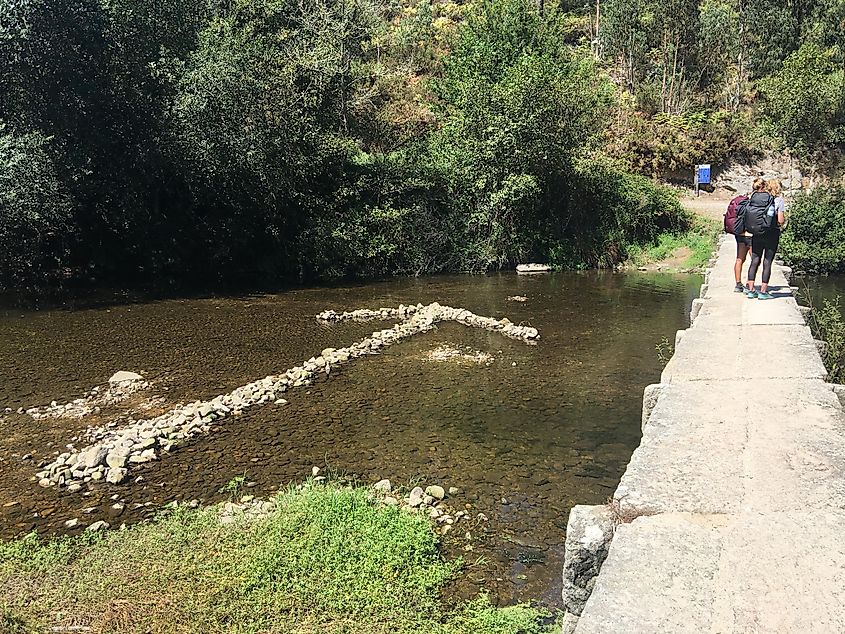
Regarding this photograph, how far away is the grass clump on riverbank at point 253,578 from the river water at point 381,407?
0.49 m

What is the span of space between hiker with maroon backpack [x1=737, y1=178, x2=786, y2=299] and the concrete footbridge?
13.8 feet

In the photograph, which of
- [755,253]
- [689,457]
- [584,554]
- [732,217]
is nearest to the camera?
[584,554]

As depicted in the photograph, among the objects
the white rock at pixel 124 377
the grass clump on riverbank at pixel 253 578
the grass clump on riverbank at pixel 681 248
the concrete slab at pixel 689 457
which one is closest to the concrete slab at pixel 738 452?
the concrete slab at pixel 689 457

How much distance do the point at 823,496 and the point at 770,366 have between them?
3.19 m

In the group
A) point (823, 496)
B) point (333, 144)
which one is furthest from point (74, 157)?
point (823, 496)

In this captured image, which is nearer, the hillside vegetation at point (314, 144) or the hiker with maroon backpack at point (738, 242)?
the hiker with maroon backpack at point (738, 242)

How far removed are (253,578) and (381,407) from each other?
16.9 ft

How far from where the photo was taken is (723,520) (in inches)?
160

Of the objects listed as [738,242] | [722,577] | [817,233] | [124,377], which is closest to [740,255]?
[738,242]

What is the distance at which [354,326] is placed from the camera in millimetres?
16594

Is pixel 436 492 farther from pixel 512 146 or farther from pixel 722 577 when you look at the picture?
pixel 512 146

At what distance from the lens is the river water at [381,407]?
7.30 m

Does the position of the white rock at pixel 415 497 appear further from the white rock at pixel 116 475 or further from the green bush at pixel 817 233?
the green bush at pixel 817 233

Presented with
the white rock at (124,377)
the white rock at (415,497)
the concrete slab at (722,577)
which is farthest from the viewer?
the white rock at (124,377)
